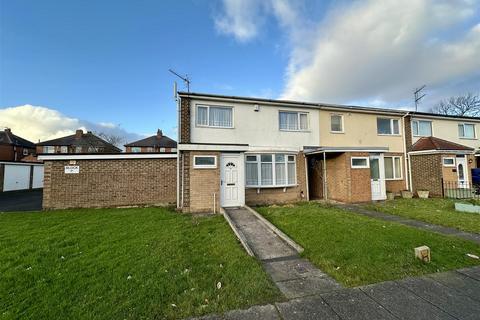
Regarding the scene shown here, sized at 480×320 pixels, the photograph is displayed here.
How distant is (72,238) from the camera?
6.26 metres

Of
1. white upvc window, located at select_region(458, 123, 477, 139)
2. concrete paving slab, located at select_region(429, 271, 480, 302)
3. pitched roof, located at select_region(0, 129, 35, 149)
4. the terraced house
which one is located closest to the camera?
concrete paving slab, located at select_region(429, 271, 480, 302)

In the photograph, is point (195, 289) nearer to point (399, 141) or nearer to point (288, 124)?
point (288, 124)

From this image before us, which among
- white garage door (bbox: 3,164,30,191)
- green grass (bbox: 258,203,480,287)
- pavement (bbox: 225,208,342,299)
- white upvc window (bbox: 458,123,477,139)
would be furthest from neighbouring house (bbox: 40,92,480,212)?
white garage door (bbox: 3,164,30,191)

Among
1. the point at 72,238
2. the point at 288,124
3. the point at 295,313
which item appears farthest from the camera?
the point at 288,124

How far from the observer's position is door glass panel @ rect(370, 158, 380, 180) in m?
13.0

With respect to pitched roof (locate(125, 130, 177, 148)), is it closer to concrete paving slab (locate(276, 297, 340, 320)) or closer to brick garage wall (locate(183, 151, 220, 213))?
brick garage wall (locate(183, 151, 220, 213))

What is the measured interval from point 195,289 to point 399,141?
16725mm

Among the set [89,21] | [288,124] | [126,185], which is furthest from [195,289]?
[89,21]

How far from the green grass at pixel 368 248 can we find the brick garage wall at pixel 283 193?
398 centimetres

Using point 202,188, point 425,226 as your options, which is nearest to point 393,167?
point 425,226

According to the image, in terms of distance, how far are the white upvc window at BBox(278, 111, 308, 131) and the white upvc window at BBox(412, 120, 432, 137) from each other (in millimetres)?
8765

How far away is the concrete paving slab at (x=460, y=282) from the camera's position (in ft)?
11.9

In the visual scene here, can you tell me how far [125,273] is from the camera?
418cm

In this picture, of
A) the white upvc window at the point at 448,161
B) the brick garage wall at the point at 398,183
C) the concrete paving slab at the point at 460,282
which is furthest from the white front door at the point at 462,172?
the concrete paving slab at the point at 460,282
